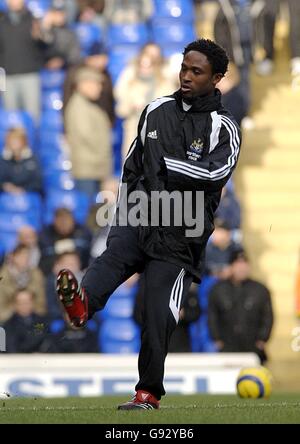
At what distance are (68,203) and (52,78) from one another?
1703 millimetres

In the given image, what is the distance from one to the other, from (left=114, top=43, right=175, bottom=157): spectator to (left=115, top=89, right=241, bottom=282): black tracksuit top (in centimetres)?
782

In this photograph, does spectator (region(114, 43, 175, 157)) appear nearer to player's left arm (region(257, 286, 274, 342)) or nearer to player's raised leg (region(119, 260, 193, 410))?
player's left arm (region(257, 286, 274, 342))

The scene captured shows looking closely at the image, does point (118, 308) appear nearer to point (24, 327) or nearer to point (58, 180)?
point (24, 327)

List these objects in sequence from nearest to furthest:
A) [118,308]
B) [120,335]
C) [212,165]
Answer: [212,165], [120,335], [118,308]

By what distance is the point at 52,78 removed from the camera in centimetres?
1638

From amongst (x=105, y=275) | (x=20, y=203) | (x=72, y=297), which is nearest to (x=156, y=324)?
(x=105, y=275)

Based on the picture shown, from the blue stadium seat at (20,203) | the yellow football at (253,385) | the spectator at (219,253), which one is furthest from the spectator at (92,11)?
the yellow football at (253,385)

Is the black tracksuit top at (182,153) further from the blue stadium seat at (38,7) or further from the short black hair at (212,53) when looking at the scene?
the blue stadium seat at (38,7)

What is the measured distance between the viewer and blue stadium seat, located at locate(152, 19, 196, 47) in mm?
16859

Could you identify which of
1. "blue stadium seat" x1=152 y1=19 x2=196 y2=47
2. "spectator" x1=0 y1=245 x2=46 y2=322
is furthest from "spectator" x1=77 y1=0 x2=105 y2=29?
"spectator" x1=0 y1=245 x2=46 y2=322

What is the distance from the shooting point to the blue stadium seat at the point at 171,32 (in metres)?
16.9

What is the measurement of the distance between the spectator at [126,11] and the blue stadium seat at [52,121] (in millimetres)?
1519
